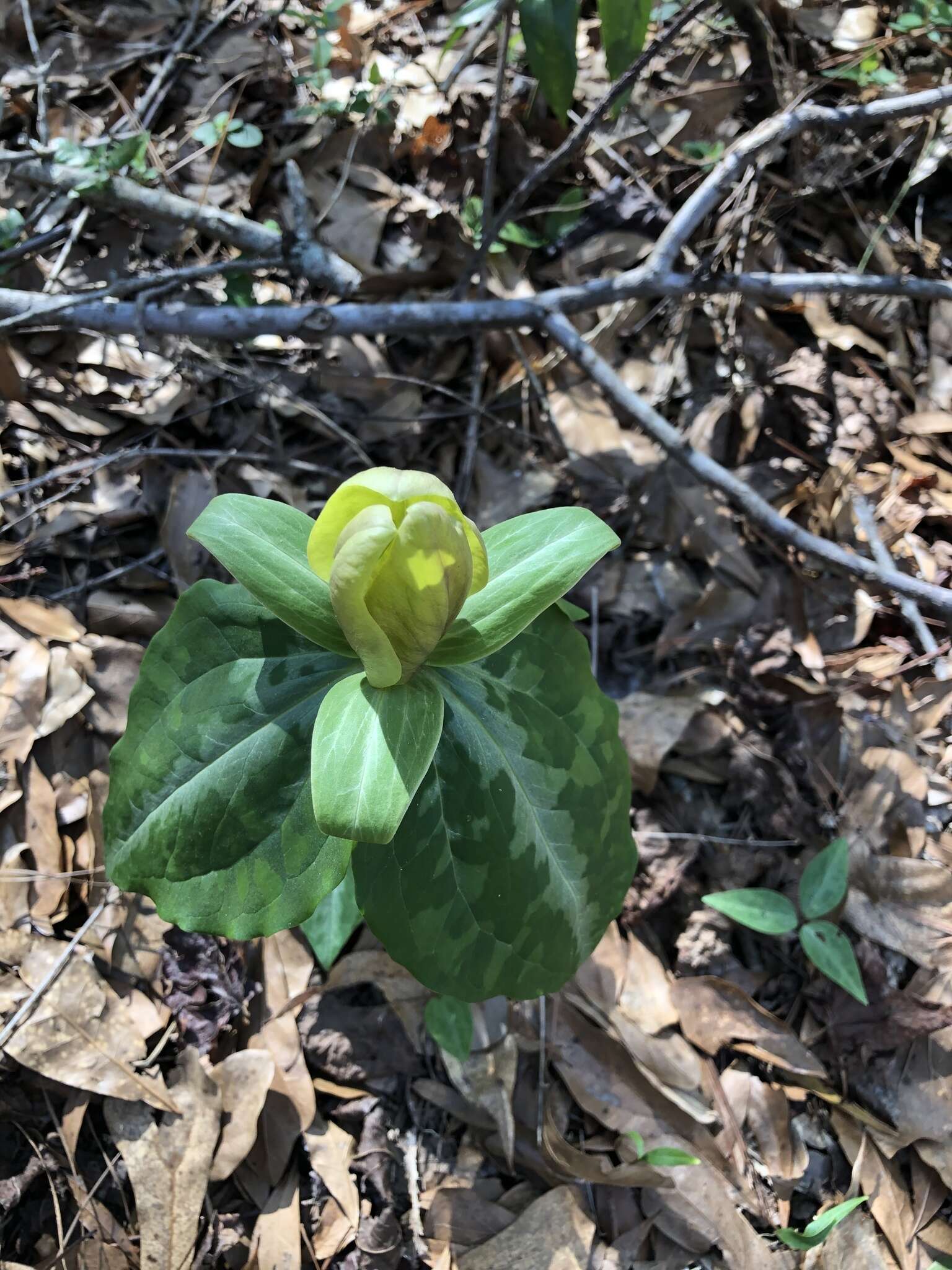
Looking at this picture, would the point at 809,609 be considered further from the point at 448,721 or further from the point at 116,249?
the point at 116,249

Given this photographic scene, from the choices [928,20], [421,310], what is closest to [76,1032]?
[421,310]

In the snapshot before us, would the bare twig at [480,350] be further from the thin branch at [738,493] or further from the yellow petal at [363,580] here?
the yellow petal at [363,580]

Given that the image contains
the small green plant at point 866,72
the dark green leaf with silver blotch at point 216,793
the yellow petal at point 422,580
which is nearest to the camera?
the yellow petal at point 422,580

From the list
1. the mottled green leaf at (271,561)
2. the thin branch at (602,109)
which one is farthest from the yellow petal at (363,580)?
the thin branch at (602,109)

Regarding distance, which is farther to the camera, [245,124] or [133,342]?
[245,124]

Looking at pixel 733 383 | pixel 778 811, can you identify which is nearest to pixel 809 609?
pixel 778 811

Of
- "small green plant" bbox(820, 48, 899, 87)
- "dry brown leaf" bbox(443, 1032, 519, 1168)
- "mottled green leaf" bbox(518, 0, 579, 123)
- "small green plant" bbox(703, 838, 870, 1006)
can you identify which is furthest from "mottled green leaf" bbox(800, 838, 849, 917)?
"small green plant" bbox(820, 48, 899, 87)

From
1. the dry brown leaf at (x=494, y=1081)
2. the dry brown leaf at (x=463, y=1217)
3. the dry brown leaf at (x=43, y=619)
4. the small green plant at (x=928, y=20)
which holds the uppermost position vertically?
the small green plant at (x=928, y=20)
